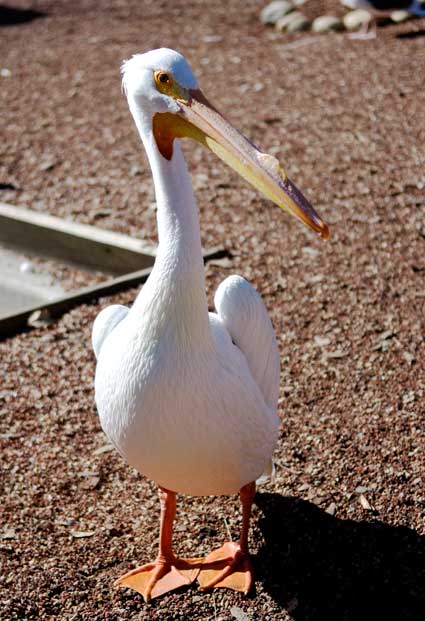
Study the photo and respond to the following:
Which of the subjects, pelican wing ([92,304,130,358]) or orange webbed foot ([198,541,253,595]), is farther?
pelican wing ([92,304,130,358])

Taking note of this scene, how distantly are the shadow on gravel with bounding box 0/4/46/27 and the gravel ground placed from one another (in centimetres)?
291

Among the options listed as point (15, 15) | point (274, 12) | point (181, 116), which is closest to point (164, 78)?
point (181, 116)

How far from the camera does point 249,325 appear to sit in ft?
9.43

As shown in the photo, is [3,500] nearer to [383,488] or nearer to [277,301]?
[383,488]

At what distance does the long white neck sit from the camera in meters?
2.55

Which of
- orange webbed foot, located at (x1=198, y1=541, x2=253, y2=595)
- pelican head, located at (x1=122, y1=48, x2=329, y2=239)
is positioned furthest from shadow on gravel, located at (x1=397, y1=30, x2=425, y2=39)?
orange webbed foot, located at (x1=198, y1=541, x2=253, y2=595)

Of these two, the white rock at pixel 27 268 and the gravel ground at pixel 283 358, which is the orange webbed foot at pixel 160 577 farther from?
the white rock at pixel 27 268

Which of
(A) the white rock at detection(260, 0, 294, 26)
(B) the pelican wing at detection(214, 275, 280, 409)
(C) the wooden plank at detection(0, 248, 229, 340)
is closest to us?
(B) the pelican wing at detection(214, 275, 280, 409)

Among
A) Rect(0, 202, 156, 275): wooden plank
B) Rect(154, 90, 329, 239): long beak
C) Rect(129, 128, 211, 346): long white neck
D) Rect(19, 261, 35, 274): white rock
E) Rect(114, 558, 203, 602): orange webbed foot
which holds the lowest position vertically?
Rect(19, 261, 35, 274): white rock

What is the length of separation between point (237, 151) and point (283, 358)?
1780 mm

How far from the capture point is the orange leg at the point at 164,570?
288cm

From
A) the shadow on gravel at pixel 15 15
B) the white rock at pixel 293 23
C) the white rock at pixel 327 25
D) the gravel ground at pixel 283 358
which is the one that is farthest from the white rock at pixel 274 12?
the shadow on gravel at pixel 15 15

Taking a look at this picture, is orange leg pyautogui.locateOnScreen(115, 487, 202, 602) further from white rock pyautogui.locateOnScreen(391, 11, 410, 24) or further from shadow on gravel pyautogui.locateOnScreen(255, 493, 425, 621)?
white rock pyautogui.locateOnScreen(391, 11, 410, 24)

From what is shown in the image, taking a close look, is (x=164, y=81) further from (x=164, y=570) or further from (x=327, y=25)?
(x=327, y=25)
